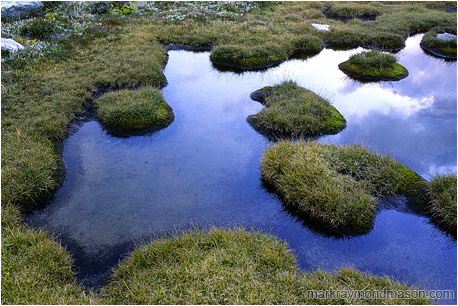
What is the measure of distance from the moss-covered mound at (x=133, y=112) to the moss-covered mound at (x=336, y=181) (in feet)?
14.9

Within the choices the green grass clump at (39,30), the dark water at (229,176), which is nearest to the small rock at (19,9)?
the green grass clump at (39,30)

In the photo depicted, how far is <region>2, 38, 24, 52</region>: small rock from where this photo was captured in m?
16.6

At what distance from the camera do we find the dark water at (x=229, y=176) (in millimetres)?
7648

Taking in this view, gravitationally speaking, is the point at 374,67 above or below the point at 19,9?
below

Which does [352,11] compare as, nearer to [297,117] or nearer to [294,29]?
[294,29]

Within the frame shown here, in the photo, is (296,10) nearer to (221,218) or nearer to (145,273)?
(221,218)

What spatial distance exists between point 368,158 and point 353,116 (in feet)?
12.6

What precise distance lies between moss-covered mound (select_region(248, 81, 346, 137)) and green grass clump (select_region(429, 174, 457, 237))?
3.95m

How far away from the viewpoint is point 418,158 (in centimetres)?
1080

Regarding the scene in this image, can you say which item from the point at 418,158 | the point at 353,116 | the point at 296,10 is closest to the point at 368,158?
the point at 418,158

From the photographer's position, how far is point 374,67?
1714cm

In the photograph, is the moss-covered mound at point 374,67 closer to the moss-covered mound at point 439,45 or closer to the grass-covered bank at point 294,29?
the grass-covered bank at point 294,29

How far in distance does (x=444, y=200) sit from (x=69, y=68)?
15.5 meters

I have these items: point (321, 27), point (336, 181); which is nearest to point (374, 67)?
point (321, 27)
